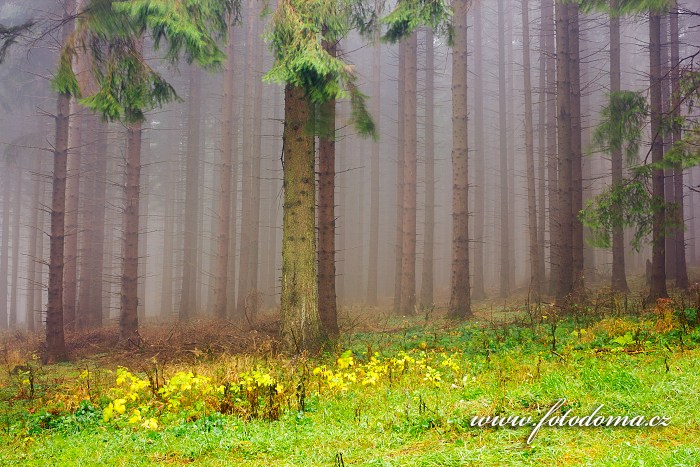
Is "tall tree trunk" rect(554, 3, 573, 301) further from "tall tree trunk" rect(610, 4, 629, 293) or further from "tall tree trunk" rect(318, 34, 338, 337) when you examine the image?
"tall tree trunk" rect(318, 34, 338, 337)

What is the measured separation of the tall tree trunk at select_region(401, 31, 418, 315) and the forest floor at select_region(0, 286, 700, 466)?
28.8 ft

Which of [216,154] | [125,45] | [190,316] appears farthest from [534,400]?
[216,154]

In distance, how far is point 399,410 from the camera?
5.00m

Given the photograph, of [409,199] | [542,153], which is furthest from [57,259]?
[542,153]

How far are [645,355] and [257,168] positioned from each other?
66.6ft

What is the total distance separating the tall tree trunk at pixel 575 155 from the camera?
45.4ft

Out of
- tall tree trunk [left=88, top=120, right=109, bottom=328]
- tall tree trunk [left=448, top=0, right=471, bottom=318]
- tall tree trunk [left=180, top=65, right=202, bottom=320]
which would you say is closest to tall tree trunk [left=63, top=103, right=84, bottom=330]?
tall tree trunk [left=88, top=120, right=109, bottom=328]

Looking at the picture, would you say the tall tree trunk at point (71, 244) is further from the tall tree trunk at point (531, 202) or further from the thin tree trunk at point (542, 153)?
the thin tree trunk at point (542, 153)

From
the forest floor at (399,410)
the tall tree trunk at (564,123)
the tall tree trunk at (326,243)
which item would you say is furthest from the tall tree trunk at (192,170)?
the tall tree trunk at (564,123)

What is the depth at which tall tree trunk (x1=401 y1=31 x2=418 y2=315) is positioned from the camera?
1778cm

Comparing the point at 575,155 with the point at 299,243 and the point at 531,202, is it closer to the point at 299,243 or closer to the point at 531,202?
the point at 531,202

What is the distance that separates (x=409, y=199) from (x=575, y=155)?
6078 mm

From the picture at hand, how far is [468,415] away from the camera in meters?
4.62

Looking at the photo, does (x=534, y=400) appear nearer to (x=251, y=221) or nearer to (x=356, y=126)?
(x=356, y=126)
